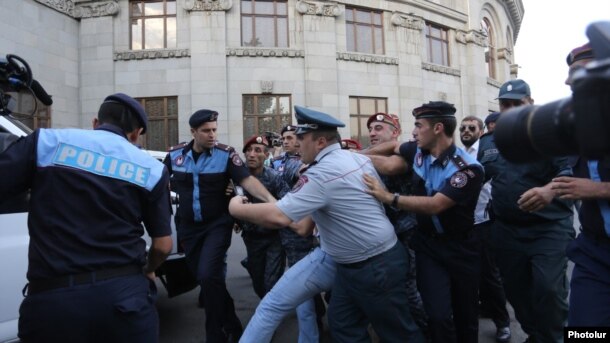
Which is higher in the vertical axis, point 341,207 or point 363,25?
point 363,25

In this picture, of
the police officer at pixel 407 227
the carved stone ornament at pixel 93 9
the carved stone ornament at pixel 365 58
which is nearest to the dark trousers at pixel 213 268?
the police officer at pixel 407 227

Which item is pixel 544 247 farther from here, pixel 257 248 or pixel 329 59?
pixel 329 59

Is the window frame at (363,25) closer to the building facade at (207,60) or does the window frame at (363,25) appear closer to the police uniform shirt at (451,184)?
the building facade at (207,60)

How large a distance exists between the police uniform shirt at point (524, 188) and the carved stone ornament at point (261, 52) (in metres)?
13.9

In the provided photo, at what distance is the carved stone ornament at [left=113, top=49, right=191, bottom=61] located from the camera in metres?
16.2

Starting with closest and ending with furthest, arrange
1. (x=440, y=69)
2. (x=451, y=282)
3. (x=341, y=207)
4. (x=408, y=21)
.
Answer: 1. (x=341, y=207)
2. (x=451, y=282)
3. (x=408, y=21)
4. (x=440, y=69)

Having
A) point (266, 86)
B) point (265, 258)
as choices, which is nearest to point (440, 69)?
point (266, 86)

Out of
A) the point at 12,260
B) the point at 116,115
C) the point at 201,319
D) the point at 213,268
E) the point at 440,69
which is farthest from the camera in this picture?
the point at 440,69

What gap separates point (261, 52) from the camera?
16.5 metres

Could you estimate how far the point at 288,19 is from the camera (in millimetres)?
17047

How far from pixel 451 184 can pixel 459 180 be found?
0.20 ft

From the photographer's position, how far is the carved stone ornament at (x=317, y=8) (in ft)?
55.4

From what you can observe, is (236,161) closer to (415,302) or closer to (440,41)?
(415,302)

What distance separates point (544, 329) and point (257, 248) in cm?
259
